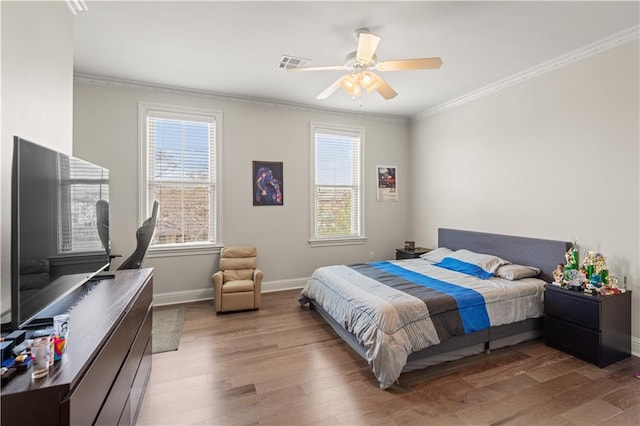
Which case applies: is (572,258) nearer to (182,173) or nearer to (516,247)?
(516,247)

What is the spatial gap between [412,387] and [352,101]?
13.0 feet

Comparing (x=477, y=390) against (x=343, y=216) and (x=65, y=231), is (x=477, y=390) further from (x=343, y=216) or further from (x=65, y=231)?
(x=343, y=216)

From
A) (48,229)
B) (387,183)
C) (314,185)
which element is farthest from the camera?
(387,183)

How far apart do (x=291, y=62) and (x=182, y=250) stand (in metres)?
2.92

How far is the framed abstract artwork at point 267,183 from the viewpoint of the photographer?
15.3 feet

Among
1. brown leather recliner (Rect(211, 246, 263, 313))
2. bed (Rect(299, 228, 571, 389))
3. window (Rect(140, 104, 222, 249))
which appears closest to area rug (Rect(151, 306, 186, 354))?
brown leather recliner (Rect(211, 246, 263, 313))

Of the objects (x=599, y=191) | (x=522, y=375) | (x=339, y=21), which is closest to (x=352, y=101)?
(x=339, y=21)

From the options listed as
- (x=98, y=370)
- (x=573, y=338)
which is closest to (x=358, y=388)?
(x=98, y=370)

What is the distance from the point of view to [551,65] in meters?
3.39

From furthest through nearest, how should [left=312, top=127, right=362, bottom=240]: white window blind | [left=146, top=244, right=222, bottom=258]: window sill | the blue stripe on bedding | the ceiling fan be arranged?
[left=312, top=127, right=362, bottom=240]: white window blind, [left=146, top=244, right=222, bottom=258]: window sill, the blue stripe on bedding, the ceiling fan

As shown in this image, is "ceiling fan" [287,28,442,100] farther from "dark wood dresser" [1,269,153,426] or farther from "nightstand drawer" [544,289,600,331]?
"nightstand drawer" [544,289,600,331]

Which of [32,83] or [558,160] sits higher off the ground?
[32,83]

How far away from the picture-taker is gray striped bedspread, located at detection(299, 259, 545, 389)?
2.36 metres

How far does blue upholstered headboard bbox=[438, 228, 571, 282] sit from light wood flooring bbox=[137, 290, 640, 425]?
90 cm
